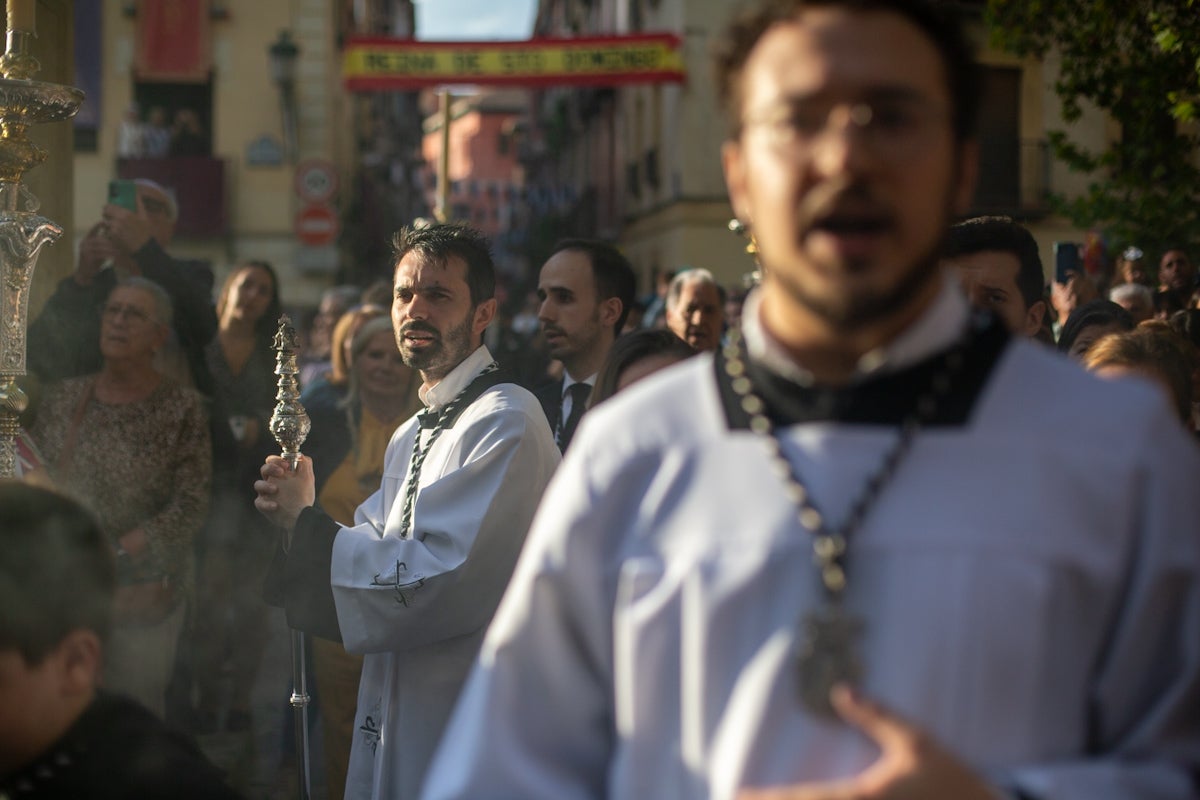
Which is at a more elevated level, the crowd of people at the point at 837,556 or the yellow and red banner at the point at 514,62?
the yellow and red banner at the point at 514,62

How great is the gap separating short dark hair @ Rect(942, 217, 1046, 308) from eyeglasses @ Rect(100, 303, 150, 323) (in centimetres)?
289

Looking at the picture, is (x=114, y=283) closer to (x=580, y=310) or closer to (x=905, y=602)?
(x=580, y=310)

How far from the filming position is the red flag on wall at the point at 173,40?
20.5 m

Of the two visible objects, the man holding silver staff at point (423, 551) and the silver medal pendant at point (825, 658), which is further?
the man holding silver staff at point (423, 551)

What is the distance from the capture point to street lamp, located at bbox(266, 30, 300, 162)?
1838 centimetres

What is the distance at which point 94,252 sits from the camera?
647 centimetres

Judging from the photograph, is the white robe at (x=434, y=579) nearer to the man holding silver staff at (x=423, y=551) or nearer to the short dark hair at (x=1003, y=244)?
the man holding silver staff at (x=423, y=551)

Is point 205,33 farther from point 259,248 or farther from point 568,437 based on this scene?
point 568,437

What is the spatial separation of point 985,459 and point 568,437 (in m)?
3.66

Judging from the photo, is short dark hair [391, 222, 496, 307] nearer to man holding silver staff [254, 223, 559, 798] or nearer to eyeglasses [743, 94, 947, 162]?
man holding silver staff [254, 223, 559, 798]

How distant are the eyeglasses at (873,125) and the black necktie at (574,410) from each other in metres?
3.50

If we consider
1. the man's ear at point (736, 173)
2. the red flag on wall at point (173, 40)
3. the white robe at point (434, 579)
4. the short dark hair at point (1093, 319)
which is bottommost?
the white robe at point (434, 579)

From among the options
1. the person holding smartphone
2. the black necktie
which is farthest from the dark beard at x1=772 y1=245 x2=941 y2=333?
the person holding smartphone

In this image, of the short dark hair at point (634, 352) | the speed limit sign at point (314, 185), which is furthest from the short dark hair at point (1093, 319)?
the speed limit sign at point (314, 185)
